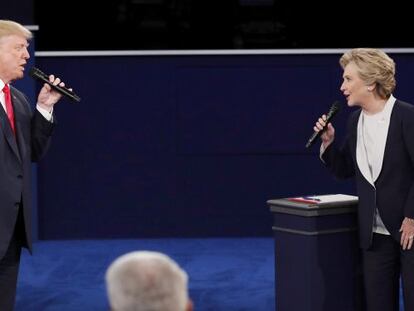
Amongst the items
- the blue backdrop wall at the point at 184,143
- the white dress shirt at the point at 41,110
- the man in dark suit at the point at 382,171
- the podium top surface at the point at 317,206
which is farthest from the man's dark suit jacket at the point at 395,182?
the blue backdrop wall at the point at 184,143

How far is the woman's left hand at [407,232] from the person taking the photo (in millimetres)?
4215

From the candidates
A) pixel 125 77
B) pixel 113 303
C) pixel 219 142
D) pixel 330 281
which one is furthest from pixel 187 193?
pixel 113 303

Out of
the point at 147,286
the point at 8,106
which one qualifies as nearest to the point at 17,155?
the point at 8,106

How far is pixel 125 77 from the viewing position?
8164mm

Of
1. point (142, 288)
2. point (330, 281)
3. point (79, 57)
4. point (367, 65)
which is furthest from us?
point (79, 57)

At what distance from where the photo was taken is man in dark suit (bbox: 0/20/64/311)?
4004 mm

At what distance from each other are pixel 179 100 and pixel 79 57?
88 centimetres

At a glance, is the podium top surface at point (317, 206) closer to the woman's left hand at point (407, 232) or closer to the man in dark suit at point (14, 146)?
the woman's left hand at point (407, 232)

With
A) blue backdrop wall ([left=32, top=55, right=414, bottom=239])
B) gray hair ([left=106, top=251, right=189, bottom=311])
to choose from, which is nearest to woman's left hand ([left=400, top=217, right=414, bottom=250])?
gray hair ([left=106, top=251, right=189, bottom=311])

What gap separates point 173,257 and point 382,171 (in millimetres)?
3347

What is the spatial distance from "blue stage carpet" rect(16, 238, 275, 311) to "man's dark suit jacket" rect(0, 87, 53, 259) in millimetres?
1792

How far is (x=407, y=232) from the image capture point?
13.8 ft

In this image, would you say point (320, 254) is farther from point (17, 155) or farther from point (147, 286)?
point (147, 286)

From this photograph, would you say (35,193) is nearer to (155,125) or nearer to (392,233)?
(155,125)
